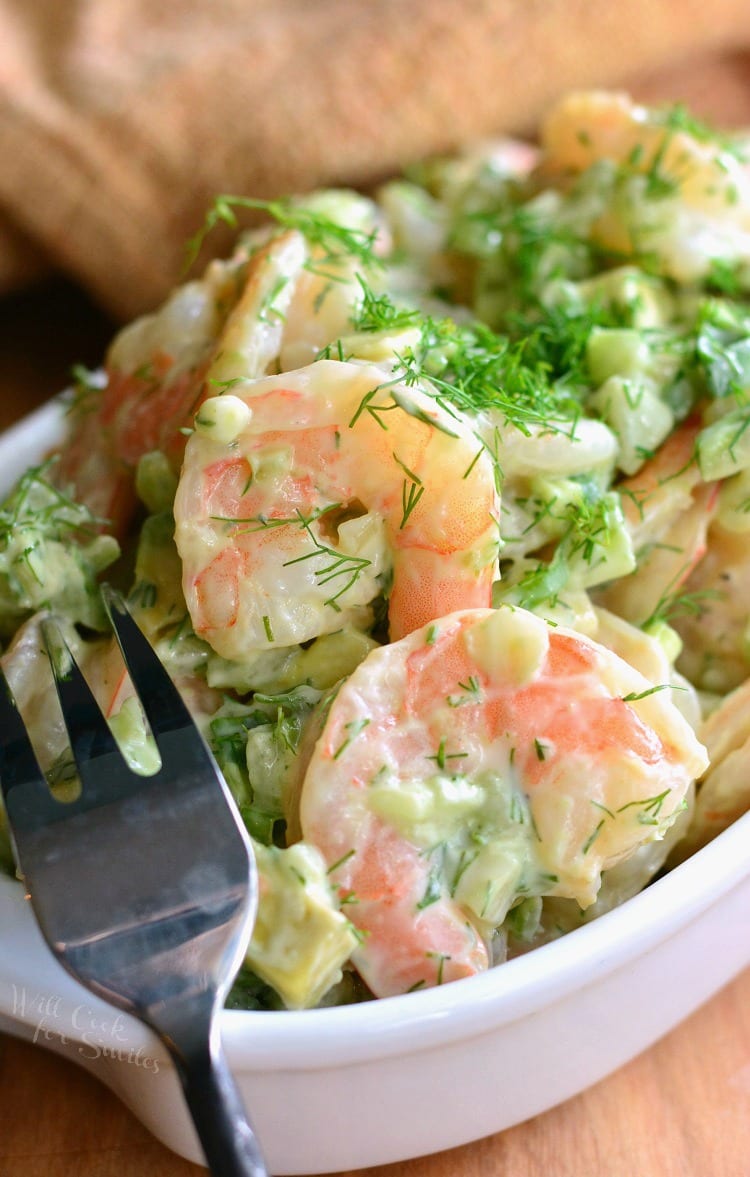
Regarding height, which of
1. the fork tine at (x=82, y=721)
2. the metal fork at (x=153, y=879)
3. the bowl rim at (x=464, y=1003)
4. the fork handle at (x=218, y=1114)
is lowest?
the bowl rim at (x=464, y=1003)

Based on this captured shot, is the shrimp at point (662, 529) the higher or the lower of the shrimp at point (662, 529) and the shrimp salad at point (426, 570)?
the lower

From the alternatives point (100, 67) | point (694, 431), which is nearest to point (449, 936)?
point (694, 431)

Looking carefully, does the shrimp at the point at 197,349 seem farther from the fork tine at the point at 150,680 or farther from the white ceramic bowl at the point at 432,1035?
the white ceramic bowl at the point at 432,1035

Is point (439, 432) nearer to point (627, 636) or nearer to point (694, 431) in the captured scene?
A: point (627, 636)

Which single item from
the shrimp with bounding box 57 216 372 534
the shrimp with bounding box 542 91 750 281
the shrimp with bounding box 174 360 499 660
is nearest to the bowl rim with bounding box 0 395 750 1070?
the shrimp with bounding box 174 360 499 660

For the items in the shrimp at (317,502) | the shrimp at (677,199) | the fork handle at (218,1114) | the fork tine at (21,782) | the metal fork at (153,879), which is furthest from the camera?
the shrimp at (677,199)

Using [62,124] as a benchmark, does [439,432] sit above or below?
below

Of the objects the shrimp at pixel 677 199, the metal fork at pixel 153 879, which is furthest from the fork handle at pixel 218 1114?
the shrimp at pixel 677 199
